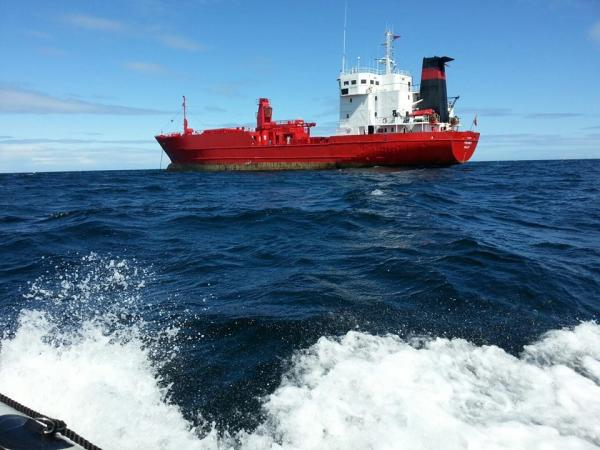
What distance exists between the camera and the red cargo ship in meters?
30.4

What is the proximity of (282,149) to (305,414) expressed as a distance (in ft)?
106

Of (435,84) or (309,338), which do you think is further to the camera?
(435,84)

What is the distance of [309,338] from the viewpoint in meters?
4.49

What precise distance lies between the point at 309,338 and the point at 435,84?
106 feet

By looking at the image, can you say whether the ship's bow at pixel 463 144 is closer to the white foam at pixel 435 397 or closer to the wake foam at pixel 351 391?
the wake foam at pixel 351 391

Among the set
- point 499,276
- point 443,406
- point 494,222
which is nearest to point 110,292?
point 443,406

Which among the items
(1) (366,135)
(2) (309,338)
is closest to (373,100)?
(1) (366,135)

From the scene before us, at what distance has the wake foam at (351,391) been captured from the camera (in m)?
3.04

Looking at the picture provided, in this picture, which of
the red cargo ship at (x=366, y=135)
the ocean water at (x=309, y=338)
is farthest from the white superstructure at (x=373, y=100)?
the ocean water at (x=309, y=338)

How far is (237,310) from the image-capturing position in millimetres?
5270

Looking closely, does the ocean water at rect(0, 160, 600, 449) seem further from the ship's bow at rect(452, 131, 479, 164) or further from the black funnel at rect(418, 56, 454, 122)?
the black funnel at rect(418, 56, 454, 122)

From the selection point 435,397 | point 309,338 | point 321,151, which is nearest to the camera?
point 435,397

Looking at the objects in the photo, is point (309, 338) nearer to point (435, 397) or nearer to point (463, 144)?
point (435, 397)

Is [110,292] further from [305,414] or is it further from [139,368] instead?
[305,414]
